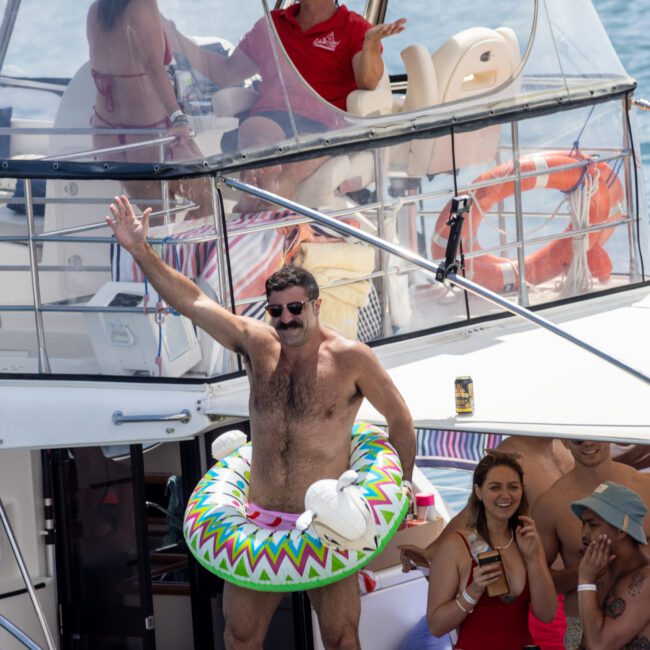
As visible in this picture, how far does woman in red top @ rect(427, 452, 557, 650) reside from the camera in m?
4.78

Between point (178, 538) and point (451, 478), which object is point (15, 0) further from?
point (451, 478)

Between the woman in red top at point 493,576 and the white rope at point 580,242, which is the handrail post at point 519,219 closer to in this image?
the white rope at point 580,242

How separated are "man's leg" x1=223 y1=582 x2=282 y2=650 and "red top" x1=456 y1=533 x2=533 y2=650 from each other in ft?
2.54

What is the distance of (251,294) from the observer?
5242 millimetres

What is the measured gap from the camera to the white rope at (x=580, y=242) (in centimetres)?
669

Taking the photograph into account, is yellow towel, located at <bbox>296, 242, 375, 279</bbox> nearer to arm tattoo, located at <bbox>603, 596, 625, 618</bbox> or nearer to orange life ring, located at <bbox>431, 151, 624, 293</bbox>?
orange life ring, located at <bbox>431, 151, 624, 293</bbox>

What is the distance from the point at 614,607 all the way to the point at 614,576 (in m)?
0.11

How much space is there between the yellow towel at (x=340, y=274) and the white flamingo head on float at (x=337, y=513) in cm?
145

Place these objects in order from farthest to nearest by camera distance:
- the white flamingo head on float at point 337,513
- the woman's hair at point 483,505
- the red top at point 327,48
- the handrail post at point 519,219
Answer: the handrail post at point 519,219 < the red top at point 327,48 < the woman's hair at point 483,505 < the white flamingo head on float at point 337,513

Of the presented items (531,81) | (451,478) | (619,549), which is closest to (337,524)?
(619,549)

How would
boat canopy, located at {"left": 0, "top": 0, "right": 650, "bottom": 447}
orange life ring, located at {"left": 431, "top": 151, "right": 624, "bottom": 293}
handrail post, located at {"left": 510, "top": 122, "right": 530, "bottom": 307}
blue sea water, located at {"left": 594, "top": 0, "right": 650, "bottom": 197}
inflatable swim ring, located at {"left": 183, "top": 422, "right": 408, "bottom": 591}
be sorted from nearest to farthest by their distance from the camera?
inflatable swim ring, located at {"left": 183, "top": 422, "right": 408, "bottom": 591} < boat canopy, located at {"left": 0, "top": 0, "right": 650, "bottom": 447} < orange life ring, located at {"left": 431, "top": 151, "right": 624, "bottom": 293} < handrail post, located at {"left": 510, "top": 122, "right": 530, "bottom": 307} < blue sea water, located at {"left": 594, "top": 0, "right": 650, "bottom": 197}

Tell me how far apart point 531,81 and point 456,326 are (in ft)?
4.33

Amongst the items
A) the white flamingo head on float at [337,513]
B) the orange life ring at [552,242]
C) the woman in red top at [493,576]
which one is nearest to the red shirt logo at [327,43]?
the orange life ring at [552,242]

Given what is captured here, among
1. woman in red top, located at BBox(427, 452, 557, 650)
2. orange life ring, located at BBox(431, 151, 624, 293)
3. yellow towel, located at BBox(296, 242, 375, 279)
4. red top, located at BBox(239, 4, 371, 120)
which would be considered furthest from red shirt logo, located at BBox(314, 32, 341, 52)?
woman in red top, located at BBox(427, 452, 557, 650)
